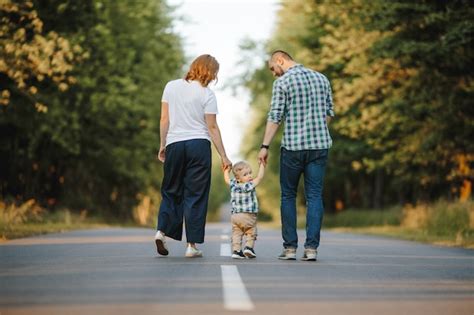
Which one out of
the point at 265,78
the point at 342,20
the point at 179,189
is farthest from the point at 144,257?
the point at 265,78

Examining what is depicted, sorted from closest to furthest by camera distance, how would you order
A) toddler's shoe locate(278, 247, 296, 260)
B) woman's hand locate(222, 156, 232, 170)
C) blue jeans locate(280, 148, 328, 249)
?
toddler's shoe locate(278, 247, 296, 260)
blue jeans locate(280, 148, 328, 249)
woman's hand locate(222, 156, 232, 170)

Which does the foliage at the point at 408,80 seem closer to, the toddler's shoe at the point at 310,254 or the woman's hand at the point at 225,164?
the woman's hand at the point at 225,164

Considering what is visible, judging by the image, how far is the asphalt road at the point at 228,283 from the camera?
542 centimetres

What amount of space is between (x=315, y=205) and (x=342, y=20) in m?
17.0

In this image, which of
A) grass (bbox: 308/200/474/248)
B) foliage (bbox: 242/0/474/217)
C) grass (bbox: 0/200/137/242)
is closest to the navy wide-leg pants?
grass (bbox: 0/200/137/242)

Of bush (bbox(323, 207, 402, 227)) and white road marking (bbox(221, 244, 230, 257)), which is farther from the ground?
white road marking (bbox(221, 244, 230, 257))

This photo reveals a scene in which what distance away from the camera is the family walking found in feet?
29.3

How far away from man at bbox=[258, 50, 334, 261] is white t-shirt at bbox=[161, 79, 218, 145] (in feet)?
2.29

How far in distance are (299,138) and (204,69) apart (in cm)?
127

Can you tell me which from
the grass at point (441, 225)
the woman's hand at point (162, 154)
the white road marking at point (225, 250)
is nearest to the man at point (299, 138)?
the white road marking at point (225, 250)

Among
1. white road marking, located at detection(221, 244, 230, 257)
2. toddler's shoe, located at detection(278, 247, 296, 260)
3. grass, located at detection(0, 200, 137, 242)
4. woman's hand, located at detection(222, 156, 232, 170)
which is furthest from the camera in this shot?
grass, located at detection(0, 200, 137, 242)

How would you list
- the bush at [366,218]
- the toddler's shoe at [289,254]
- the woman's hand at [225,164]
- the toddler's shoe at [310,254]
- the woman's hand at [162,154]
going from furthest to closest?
the bush at [366,218]
the woman's hand at [162,154]
the woman's hand at [225,164]
the toddler's shoe at [289,254]
the toddler's shoe at [310,254]

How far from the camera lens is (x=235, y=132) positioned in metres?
77.4

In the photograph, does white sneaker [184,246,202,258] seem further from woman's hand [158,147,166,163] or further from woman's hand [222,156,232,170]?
woman's hand [158,147,166,163]
